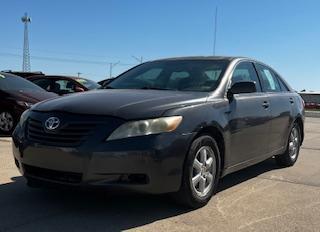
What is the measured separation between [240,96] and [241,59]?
0.71m

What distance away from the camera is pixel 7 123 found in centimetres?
1121

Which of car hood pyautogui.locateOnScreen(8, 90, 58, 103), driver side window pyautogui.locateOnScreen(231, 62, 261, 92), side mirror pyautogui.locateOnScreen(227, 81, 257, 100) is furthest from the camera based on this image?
car hood pyautogui.locateOnScreen(8, 90, 58, 103)

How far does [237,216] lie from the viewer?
17.0 ft

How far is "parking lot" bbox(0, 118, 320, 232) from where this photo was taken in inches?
189

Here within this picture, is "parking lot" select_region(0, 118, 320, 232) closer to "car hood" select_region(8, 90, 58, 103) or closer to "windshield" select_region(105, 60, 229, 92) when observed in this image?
"windshield" select_region(105, 60, 229, 92)

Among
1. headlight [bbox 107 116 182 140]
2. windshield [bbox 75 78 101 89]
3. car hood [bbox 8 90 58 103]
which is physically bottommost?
windshield [bbox 75 78 101 89]

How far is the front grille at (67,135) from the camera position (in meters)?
4.82

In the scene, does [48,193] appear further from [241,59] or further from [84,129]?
[241,59]

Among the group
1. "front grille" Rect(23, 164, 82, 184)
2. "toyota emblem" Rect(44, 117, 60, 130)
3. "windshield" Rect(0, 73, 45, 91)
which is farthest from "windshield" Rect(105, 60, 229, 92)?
"windshield" Rect(0, 73, 45, 91)

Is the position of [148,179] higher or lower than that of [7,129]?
higher

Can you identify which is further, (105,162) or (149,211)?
(149,211)

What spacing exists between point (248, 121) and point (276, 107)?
45.2 inches

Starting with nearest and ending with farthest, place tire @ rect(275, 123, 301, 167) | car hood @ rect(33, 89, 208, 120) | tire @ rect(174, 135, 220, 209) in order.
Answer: car hood @ rect(33, 89, 208, 120) → tire @ rect(174, 135, 220, 209) → tire @ rect(275, 123, 301, 167)

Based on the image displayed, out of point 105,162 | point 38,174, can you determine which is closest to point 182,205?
point 105,162
